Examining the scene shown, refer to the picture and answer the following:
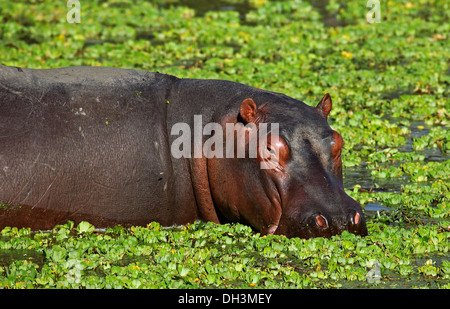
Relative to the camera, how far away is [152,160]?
6.95 m

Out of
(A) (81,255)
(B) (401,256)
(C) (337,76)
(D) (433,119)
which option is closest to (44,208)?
(A) (81,255)

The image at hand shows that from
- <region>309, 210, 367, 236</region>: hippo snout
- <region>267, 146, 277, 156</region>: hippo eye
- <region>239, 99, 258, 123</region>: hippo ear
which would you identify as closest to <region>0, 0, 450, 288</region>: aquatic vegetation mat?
<region>309, 210, 367, 236</region>: hippo snout

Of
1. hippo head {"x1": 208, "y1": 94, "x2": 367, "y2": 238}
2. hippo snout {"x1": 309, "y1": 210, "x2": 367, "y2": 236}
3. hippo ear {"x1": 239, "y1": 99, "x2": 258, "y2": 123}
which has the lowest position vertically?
hippo snout {"x1": 309, "y1": 210, "x2": 367, "y2": 236}

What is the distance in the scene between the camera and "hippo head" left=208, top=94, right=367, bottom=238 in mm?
6227

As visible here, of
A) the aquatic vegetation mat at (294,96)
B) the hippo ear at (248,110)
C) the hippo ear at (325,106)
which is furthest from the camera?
the hippo ear at (325,106)

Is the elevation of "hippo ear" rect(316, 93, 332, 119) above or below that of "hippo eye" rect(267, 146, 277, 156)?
above

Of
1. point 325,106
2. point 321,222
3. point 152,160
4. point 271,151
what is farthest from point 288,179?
point 152,160

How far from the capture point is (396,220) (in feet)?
23.5

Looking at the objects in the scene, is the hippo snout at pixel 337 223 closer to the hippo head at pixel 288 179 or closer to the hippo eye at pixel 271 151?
the hippo head at pixel 288 179

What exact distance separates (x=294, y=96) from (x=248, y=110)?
444cm

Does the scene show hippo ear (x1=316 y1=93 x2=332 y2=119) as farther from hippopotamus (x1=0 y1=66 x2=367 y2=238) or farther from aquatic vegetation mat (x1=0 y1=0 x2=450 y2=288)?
aquatic vegetation mat (x1=0 y1=0 x2=450 y2=288)

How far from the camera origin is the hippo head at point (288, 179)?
20.4ft

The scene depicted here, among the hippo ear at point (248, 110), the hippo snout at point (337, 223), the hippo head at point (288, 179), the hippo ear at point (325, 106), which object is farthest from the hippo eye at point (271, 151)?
the hippo ear at point (325, 106)

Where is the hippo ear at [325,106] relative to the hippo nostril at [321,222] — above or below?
above
